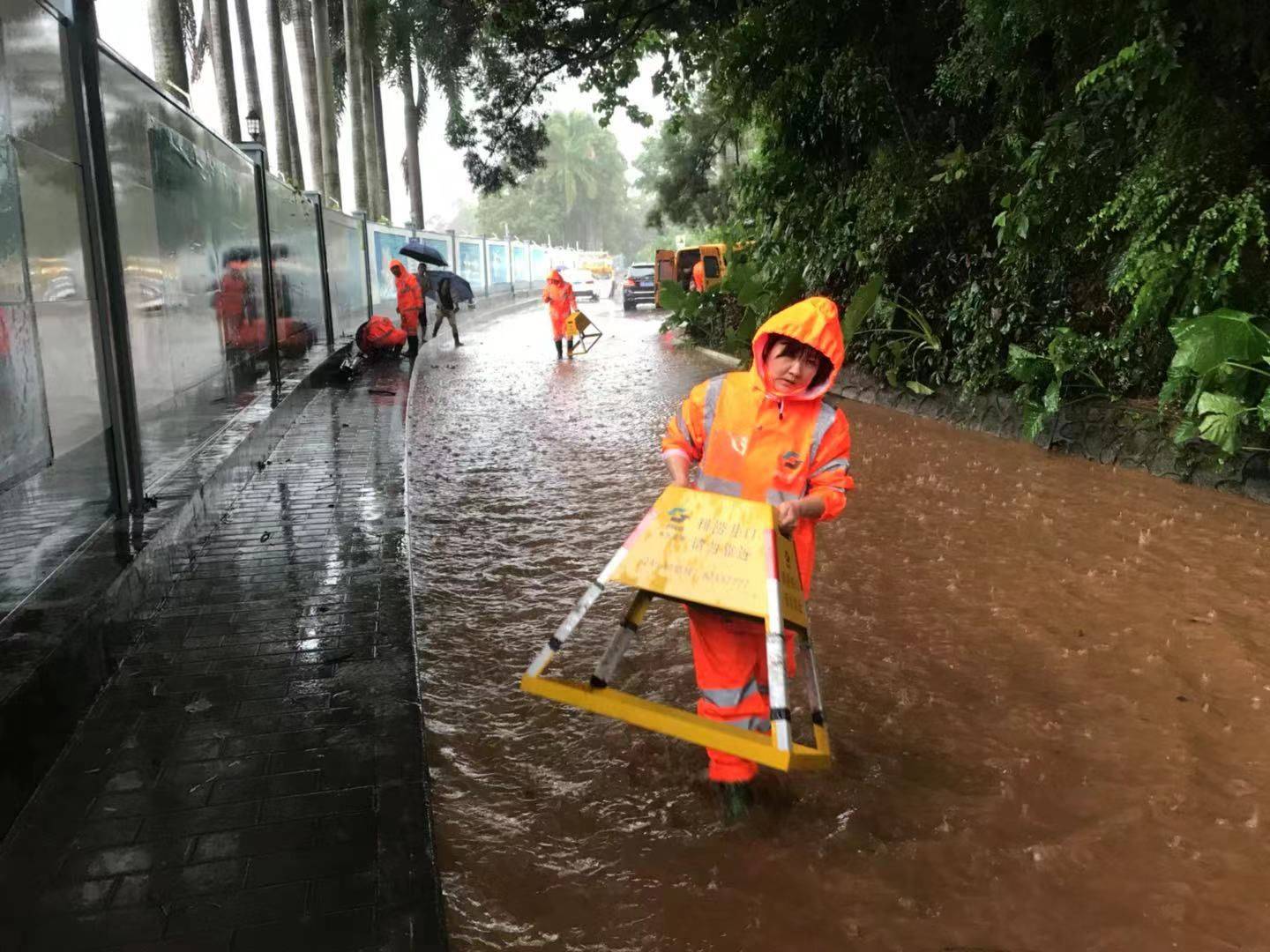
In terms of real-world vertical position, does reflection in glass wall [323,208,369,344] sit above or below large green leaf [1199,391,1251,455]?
above

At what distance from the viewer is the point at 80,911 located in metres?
2.27

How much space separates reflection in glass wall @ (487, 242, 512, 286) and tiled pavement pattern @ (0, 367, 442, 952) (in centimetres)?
3208

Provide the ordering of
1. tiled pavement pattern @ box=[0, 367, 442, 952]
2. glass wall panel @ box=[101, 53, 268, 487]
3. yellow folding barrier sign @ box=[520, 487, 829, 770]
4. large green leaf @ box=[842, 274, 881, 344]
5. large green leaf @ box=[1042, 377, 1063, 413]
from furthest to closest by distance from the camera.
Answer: large green leaf @ box=[842, 274, 881, 344], large green leaf @ box=[1042, 377, 1063, 413], glass wall panel @ box=[101, 53, 268, 487], yellow folding barrier sign @ box=[520, 487, 829, 770], tiled pavement pattern @ box=[0, 367, 442, 952]

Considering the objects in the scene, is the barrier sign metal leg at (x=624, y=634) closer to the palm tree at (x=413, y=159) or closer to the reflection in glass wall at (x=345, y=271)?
the reflection in glass wall at (x=345, y=271)

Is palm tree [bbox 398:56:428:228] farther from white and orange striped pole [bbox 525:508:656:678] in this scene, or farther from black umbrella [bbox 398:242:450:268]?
white and orange striped pole [bbox 525:508:656:678]

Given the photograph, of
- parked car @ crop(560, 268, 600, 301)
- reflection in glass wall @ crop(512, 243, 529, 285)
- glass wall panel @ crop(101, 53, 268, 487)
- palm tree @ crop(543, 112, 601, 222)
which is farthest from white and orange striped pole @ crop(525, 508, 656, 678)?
palm tree @ crop(543, 112, 601, 222)

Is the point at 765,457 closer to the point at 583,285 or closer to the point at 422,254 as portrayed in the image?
the point at 422,254

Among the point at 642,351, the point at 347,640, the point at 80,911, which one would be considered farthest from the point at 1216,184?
the point at 642,351

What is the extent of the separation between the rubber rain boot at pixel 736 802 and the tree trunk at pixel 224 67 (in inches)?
627

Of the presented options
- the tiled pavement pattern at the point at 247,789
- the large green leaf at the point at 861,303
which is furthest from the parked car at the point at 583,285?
the tiled pavement pattern at the point at 247,789

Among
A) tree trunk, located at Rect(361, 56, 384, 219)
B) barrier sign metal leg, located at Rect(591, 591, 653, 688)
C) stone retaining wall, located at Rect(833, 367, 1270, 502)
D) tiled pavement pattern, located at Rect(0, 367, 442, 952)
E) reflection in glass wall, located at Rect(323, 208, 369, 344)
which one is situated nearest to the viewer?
tiled pavement pattern, located at Rect(0, 367, 442, 952)

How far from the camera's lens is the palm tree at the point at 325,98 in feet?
75.4

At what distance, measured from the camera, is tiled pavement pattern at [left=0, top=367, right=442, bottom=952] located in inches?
88.0

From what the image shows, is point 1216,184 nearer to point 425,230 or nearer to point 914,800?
point 914,800
